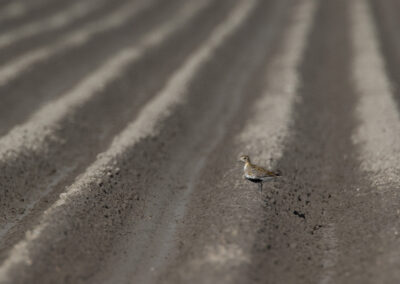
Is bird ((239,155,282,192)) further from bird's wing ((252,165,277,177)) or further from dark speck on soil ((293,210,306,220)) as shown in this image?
dark speck on soil ((293,210,306,220))

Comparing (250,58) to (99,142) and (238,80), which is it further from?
(99,142)

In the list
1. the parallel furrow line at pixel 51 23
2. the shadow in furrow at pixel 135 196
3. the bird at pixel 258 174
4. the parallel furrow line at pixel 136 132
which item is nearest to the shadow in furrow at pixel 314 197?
the bird at pixel 258 174

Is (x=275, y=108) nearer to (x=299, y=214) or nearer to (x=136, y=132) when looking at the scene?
(x=136, y=132)

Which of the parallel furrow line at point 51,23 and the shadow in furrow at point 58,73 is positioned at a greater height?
the parallel furrow line at point 51,23

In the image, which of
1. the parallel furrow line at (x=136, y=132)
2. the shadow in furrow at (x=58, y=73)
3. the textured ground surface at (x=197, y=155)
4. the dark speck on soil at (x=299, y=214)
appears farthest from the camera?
the shadow in furrow at (x=58, y=73)

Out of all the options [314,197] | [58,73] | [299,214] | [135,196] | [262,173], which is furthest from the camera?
[58,73]

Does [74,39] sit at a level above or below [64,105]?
above

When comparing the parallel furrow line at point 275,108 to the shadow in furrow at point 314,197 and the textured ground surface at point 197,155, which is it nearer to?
the textured ground surface at point 197,155

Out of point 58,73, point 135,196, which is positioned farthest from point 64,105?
point 135,196

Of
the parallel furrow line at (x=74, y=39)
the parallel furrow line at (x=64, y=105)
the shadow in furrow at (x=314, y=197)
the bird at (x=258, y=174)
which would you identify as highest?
the parallel furrow line at (x=74, y=39)

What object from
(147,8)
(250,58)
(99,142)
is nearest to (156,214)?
(99,142)
